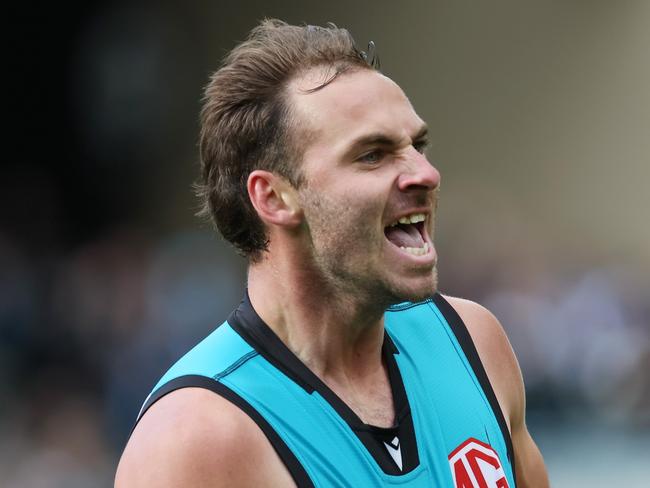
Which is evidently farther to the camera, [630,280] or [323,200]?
[630,280]

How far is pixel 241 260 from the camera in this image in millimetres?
9703

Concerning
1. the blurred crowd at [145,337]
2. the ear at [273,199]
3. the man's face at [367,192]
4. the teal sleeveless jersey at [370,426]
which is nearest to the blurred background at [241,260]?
the blurred crowd at [145,337]

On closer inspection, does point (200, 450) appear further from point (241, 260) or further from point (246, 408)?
point (241, 260)

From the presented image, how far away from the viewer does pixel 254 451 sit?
2342 mm

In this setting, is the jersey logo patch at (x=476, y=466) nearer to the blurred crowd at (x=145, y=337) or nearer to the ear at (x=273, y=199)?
the ear at (x=273, y=199)

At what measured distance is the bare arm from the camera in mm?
2898

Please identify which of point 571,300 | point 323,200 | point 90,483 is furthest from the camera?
point 571,300

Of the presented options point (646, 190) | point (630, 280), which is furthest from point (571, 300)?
point (646, 190)

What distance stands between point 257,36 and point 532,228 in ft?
24.1

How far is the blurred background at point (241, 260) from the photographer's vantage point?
26.8 ft

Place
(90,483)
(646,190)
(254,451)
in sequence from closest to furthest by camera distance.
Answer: (254,451), (90,483), (646,190)

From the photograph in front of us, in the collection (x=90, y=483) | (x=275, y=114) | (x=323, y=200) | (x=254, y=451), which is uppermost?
(x=275, y=114)

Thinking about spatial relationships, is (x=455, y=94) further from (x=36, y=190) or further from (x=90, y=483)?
(x=90, y=483)

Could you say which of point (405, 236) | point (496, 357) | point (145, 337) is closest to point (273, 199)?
point (405, 236)
